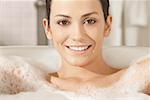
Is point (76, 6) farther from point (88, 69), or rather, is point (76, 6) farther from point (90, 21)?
point (88, 69)

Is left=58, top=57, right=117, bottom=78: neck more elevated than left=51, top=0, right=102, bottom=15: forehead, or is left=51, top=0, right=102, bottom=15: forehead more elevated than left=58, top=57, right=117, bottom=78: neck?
left=51, top=0, right=102, bottom=15: forehead

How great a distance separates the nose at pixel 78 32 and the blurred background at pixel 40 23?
83cm

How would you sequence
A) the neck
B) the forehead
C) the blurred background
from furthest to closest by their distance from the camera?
the blurred background, the neck, the forehead

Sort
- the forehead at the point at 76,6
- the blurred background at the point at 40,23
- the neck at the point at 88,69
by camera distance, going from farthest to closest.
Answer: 1. the blurred background at the point at 40,23
2. the neck at the point at 88,69
3. the forehead at the point at 76,6

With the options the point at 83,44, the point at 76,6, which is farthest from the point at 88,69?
the point at 76,6

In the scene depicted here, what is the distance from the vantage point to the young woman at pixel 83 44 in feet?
3.56

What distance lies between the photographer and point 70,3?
3.56 ft

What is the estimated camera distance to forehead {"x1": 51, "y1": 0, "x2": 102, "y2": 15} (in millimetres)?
1076

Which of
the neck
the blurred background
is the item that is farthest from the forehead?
the blurred background

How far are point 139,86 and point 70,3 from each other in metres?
0.37

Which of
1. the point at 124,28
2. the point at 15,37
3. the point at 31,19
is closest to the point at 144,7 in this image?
the point at 124,28

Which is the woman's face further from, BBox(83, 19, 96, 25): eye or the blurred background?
the blurred background

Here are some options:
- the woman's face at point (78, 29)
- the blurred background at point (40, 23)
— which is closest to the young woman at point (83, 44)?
the woman's face at point (78, 29)

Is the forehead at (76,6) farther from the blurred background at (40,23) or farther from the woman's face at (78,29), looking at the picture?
the blurred background at (40,23)
